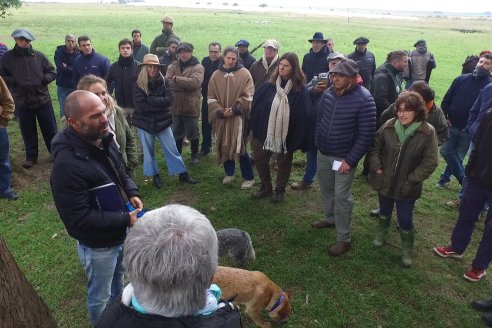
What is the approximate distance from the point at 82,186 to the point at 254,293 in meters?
1.91

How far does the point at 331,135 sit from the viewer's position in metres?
4.52

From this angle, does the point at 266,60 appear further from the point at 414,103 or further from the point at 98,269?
the point at 98,269

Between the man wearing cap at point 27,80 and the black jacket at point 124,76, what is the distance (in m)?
1.11

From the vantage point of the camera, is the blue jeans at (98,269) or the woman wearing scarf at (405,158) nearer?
the blue jeans at (98,269)

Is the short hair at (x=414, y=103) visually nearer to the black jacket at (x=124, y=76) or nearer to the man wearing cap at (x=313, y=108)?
the man wearing cap at (x=313, y=108)

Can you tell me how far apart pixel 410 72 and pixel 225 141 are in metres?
6.25

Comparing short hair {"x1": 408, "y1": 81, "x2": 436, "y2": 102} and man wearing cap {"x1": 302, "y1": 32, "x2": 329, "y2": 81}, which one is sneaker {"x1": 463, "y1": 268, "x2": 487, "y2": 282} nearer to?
short hair {"x1": 408, "y1": 81, "x2": 436, "y2": 102}

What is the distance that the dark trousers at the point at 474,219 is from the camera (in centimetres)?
421

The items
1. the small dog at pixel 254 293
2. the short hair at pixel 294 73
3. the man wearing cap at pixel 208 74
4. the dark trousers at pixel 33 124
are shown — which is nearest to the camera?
the small dog at pixel 254 293

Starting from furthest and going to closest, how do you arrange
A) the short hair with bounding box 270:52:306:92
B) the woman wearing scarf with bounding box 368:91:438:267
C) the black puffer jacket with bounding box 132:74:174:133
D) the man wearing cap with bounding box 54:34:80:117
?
the man wearing cap with bounding box 54:34:80:117
the black puffer jacket with bounding box 132:74:174:133
the short hair with bounding box 270:52:306:92
the woman wearing scarf with bounding box 368:91:438:267

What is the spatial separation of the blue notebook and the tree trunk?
2.22 feet

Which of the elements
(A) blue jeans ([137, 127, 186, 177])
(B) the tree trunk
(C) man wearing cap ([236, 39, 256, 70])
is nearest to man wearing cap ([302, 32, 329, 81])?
(C) man wearing cap ([236, 39, 256, 70])

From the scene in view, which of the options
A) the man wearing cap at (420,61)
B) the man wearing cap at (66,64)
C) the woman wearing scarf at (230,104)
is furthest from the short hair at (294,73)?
the man wearing cap at (420,61)

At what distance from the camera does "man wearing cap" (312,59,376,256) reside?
4285 mm
